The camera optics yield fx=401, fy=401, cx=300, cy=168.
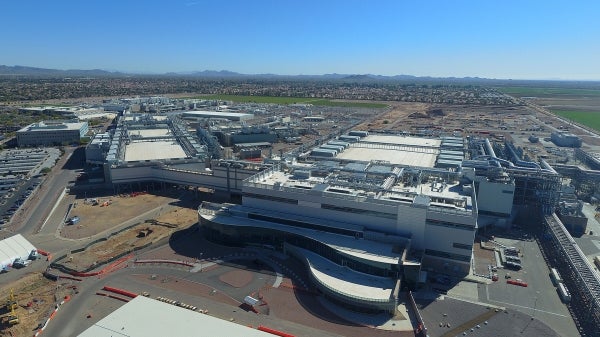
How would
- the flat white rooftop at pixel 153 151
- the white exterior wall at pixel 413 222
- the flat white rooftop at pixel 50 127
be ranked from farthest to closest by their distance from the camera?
the flat white rooftop at pixel 50 127 → the flat white rooftop at pixel 153 151 → the white exterior wall at pixel 413 222

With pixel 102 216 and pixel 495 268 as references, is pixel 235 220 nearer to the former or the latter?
pixel 102 216

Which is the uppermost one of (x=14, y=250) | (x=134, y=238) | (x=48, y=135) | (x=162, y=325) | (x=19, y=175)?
(x=48, y=135)

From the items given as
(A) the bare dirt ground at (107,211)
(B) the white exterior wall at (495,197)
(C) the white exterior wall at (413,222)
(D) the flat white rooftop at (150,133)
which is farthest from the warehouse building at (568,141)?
(D) the flat white rooftop at (150,133)

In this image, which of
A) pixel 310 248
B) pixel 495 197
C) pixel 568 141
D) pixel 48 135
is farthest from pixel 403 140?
pixel 48 135

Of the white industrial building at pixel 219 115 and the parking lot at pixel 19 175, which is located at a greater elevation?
the white industrial building at pixel 219 115

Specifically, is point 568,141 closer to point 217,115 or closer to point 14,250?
point 217,115

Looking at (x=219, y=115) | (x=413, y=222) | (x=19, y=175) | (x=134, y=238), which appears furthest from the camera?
(x=219, y=115)

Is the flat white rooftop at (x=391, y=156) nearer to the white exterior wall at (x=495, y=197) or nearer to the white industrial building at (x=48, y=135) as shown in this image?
the white exterior wall at (x=495, y=197)

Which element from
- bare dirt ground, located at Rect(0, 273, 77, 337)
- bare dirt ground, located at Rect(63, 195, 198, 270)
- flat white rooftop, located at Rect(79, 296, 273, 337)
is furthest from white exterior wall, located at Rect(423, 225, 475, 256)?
bare dirt ground, located at Rect(0, 273, 77, 337)
